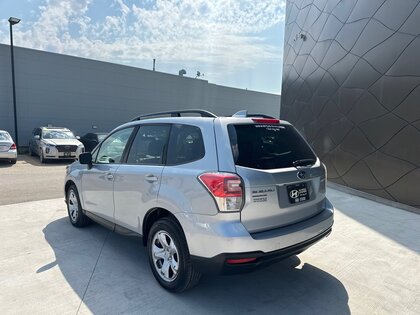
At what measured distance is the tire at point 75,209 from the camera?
→ 522cm

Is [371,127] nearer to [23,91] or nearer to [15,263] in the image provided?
[15,263]

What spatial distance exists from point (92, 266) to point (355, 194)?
7.07m

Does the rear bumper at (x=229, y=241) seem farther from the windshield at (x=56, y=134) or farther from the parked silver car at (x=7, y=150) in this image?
the windshield at (x=56, y=134)

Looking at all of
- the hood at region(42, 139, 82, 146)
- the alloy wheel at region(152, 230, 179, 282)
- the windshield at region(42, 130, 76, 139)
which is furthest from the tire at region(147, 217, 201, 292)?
the windshield at region(42, 130, 76, 139)

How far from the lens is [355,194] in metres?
8.73

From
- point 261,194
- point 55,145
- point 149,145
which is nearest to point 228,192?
point 261,194

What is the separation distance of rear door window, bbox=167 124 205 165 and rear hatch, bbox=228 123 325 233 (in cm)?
34

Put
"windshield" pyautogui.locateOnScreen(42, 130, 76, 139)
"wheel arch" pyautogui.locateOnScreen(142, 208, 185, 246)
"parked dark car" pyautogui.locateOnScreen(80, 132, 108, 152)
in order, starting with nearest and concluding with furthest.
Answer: "wheel arch" pyautogui.locateOnScreen(142, 208, 185, 246)
"windshield" pyautogui.locateOnScreen(42, 130, 76, 139)
"parked dark car" pyautogui.locateOnScreen(80, 132, 108, 152)

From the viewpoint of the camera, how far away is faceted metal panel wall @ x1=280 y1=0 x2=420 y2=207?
7332 mm

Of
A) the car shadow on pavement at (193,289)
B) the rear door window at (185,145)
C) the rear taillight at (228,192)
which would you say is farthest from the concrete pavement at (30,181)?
A: the rear taillight at (228,192)

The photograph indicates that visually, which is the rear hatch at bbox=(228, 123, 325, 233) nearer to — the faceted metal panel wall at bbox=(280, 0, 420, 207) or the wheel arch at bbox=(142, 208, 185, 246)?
the wheel arch at bbox=(142, 208, 185, 246)

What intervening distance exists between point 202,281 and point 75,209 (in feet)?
9.17

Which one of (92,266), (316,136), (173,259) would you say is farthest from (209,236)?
(316,136)

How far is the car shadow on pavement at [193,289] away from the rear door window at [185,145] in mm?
1342
